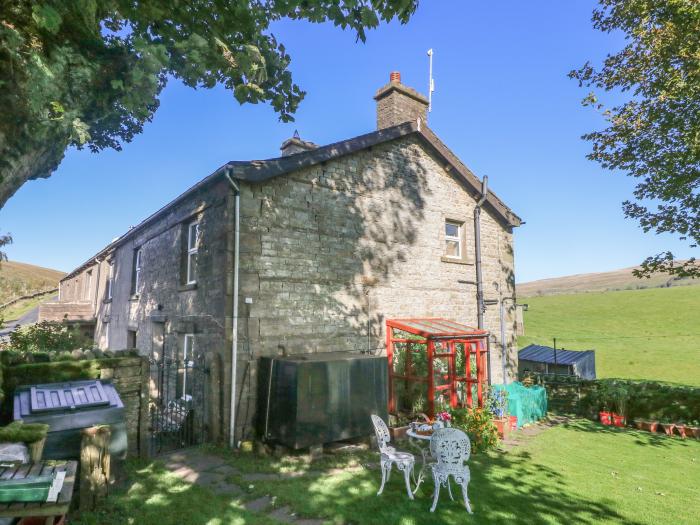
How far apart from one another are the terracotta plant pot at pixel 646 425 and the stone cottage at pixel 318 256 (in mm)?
4032

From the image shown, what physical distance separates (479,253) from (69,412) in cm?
1263

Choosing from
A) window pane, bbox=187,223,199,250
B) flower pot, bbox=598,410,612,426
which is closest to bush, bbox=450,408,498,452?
flower pot, bbox=598,410,612,426

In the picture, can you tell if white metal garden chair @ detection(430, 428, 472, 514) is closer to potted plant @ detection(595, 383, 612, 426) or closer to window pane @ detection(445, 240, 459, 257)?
window pane @ detection(445, 240, 459, 257)

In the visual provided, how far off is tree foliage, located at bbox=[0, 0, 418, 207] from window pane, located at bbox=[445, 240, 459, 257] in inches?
335

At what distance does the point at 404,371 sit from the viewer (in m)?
11.4

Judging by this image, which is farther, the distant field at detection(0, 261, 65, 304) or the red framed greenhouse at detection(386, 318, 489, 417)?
the distant field at detection(0, 261, 65, 304)

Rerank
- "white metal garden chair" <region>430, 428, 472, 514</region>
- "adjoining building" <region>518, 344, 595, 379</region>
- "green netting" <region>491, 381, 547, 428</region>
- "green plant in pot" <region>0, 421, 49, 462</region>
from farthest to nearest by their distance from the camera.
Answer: "adjoining building" <region>518, 344, 595, 379</region> → "green netting" <region>491, 381, 547, 428</region> → "white metal garden chair" <region>430, 428, 472, 514</region> → "green plant in pot" <region>0, 421, 49, 462</region>

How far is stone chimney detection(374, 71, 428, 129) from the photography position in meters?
13.4

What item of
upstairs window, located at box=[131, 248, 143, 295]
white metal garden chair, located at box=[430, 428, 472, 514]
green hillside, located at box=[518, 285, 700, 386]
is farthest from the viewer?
green hillside, located at box=[518, 285, 700, 386]

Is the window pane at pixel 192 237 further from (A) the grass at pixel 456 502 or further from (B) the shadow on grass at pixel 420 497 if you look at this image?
(B) the shadow on grass at pixel 420 497

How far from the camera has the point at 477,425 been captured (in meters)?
9.57

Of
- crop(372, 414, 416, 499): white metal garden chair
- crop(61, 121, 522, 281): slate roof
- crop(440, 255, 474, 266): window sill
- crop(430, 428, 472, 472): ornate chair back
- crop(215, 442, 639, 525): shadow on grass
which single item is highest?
crop(61, 121, 522, 281): slate roof

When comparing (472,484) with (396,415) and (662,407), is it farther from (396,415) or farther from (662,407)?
(662,407)

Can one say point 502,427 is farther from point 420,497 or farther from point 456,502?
point 420,497
